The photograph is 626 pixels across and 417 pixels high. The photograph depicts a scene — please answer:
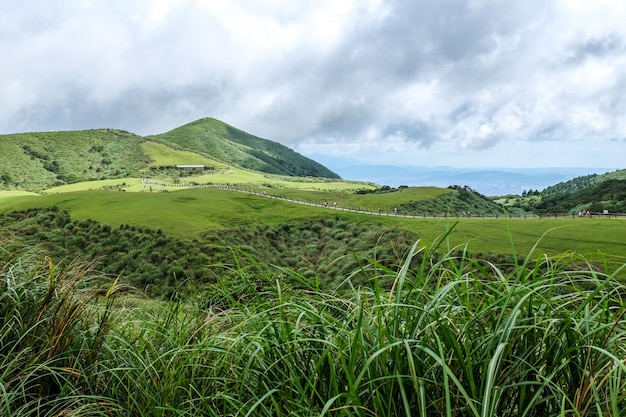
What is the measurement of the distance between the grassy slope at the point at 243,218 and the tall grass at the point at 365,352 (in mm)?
36450

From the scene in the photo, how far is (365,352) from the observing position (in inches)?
86.4

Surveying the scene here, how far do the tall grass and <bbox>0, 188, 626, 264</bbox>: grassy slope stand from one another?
36.5 metres

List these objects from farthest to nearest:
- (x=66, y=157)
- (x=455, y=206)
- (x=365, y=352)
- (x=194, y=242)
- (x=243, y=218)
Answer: (x=66, y=157)
(x=455, y=206)
(x=243, y=218)
(x=194, y=242)
(x=365, y=352)

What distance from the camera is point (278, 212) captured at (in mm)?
62500

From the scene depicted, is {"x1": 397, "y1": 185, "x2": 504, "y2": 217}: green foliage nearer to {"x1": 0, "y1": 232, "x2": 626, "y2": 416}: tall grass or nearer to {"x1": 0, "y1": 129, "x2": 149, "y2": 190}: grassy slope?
{"x1": 0, "y1": 232, "x2": 626, "y2": 416}: tall grass

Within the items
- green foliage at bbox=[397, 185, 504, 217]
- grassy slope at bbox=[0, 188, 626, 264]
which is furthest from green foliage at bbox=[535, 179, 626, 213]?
grassy slope at bbox=[0, 188, 626, 264]

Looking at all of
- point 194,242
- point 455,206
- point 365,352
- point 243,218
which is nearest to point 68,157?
point 243,218

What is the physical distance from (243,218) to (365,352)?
56.7 meters

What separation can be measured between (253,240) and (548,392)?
4965 cm

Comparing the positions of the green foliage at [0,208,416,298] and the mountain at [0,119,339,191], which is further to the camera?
the mountain at [0,119,339,191]

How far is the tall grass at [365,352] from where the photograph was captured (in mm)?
2000

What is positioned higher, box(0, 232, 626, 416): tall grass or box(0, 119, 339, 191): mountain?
box(0, 119, 339, 191): mountain

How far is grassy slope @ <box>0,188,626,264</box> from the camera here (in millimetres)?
39781

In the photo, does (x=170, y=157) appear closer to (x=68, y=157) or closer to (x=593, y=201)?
(x=68, y=157)
